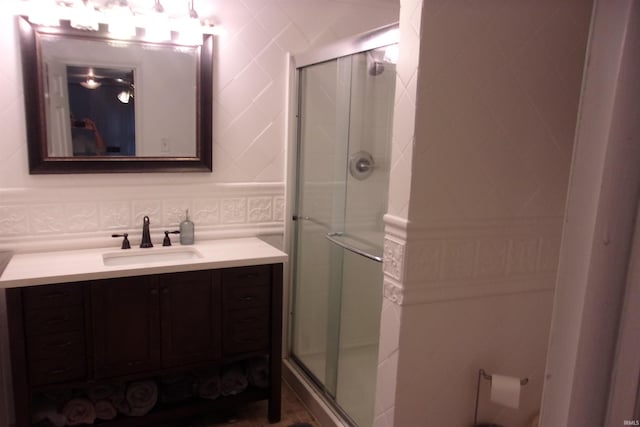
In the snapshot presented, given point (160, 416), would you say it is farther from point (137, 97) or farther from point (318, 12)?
point (318, 12)

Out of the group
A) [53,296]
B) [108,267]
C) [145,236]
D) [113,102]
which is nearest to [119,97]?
[113,102]

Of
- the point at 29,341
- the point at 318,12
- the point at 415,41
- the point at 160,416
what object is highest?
the point at 318,12

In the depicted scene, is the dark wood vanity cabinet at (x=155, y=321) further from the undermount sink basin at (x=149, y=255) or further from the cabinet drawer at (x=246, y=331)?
the undermount sink basin at (x=149, y=255)

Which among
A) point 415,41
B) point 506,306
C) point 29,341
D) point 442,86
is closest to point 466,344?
point 506,306

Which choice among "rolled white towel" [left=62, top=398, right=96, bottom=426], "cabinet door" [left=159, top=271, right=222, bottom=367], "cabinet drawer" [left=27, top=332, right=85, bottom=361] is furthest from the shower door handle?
"rolled white towel" [left=62, top=398, right=96, bottom=426]

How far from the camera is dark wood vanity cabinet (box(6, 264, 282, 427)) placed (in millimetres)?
1891

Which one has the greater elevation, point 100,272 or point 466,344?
point 100,272

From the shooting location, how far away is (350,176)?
2.35m

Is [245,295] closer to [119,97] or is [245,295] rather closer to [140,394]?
[140,394]

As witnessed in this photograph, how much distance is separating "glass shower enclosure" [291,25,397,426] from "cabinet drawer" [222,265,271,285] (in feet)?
Answer: 1.27

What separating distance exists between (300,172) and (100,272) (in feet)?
3.91

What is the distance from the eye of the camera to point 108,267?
2.00 m

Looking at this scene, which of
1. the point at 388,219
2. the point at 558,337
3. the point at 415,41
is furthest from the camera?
the point at 388,219

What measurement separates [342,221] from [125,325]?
3.55ft
